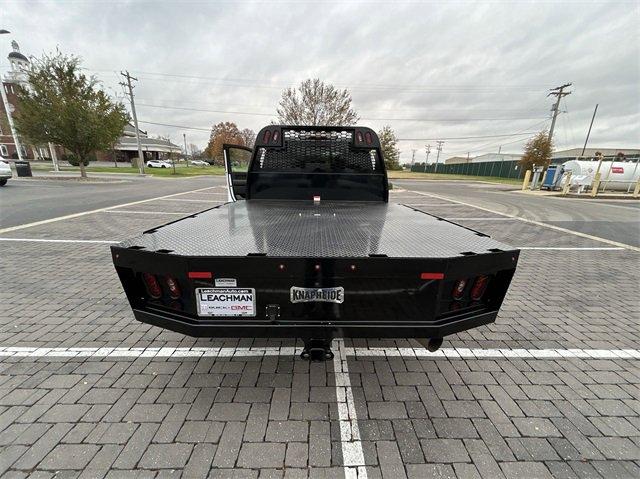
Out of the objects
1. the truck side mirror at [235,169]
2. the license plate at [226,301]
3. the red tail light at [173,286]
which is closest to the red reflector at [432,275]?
the license plate at [226,301]

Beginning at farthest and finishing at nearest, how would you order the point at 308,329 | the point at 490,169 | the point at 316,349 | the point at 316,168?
1. the point at 490,169
2. the point at 316,168
3. the point at 316,349
4. the point at 308,329

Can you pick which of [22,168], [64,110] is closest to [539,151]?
[64,110]

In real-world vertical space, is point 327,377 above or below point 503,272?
below

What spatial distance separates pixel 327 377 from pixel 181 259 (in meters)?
1.57

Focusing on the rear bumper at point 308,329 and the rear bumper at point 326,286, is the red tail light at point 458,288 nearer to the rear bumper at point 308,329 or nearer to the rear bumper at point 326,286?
the rear bumper at point 326,286

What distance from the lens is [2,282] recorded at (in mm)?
4242

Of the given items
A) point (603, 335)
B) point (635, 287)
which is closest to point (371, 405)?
point (603, 335)

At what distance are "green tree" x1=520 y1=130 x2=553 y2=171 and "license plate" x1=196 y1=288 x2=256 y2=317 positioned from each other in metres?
37.7

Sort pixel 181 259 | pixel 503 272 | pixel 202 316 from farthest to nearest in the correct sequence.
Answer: pixel 503 272
pixel 202 316
pixel 181 259

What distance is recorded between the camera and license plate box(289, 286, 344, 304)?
193cm

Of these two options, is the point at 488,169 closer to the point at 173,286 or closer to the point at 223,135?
the point at 223,135

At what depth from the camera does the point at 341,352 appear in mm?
2881

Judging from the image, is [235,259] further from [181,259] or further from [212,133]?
[212,133]

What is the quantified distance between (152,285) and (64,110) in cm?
2301
